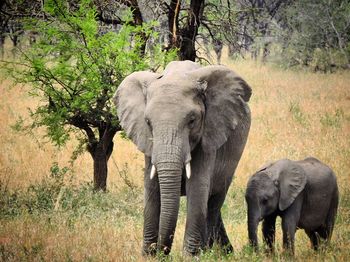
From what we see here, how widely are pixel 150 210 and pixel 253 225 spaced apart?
142cm

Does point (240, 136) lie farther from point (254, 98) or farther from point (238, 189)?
point (254, 98)

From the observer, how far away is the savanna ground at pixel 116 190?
658cm

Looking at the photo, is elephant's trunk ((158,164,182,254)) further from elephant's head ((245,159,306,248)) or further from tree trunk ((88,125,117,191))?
tree trunk ((88,125,117,191))

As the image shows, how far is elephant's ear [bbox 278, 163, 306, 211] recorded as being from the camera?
7.88 meters

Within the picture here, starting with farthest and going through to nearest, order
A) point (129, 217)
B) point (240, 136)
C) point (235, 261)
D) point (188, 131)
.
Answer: point (129, 217) < point (240, 136) < point (235, 261) < point (188, 131)

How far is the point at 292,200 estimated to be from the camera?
25.9 ft

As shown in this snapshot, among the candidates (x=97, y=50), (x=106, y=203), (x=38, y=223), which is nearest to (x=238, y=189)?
(x=106, y=203)

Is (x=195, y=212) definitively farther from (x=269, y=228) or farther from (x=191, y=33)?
(x=191, y=33)

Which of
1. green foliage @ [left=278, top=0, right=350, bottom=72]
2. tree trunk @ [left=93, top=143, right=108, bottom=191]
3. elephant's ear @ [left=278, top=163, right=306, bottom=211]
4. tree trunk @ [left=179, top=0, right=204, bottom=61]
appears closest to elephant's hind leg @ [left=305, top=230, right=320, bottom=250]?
elephant's ear @ [left=278, top=163, right=306, bottom=211]

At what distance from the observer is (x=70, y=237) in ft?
22.5

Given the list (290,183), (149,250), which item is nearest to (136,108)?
(149,250)

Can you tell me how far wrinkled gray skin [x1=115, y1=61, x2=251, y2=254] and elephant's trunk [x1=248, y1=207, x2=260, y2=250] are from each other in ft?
2.54

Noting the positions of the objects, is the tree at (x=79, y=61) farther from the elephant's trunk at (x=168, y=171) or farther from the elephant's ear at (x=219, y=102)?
the elephant's trunk at (x=168, y=171)

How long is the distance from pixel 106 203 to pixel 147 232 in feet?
9.91
